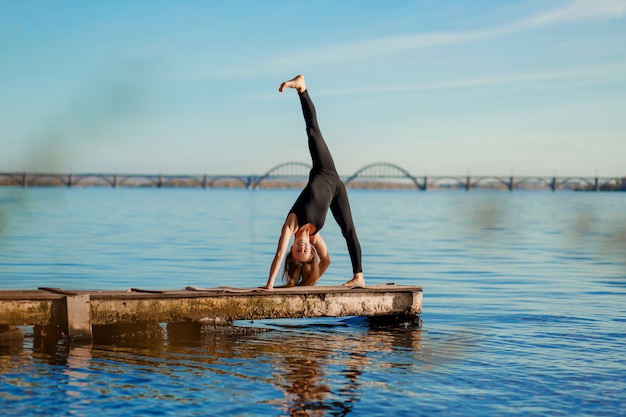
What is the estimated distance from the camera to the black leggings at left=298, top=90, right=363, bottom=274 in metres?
14.0

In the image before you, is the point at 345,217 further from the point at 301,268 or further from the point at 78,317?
the point at 78,317

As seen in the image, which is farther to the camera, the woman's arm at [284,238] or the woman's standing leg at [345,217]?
the woman's standing leg at [345,217]

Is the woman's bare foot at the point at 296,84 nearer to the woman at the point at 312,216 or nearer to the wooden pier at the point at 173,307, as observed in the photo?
the woman at the point at 312,216

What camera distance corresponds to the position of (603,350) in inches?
553

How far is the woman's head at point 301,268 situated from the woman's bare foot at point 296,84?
2541 mm

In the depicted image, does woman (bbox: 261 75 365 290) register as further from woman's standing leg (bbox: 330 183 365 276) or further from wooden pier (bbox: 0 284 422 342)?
wooden pier (bbox: 0 284 422 342)

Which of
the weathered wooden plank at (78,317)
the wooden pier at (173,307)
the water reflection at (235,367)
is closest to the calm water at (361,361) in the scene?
the water reflection at (235,367)

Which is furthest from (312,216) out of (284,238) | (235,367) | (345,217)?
(235,367)

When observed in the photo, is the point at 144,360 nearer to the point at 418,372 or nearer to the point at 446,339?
the point at 418,372

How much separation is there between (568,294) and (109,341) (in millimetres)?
13680

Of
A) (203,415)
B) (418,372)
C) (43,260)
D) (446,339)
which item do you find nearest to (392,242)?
(43,260)

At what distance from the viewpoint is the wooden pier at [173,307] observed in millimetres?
12664

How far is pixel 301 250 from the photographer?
46.6ft

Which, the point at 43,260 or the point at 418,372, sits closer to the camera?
the point at 418,372
